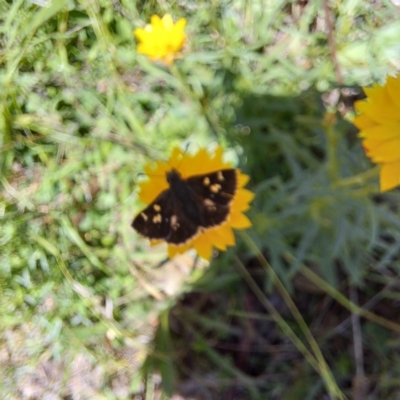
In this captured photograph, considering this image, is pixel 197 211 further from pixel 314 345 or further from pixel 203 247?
pixel 314 345

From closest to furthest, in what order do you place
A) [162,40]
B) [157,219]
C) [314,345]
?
[157,219] → [162,40] → [314,345]

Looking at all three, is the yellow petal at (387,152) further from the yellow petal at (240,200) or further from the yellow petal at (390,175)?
the yellow petal at (240,200)

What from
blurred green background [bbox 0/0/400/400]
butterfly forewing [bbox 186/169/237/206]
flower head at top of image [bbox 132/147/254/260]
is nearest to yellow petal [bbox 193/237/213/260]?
flower head at top of image [bbox 132/147/254/260]

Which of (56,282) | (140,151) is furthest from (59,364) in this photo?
(140,151)

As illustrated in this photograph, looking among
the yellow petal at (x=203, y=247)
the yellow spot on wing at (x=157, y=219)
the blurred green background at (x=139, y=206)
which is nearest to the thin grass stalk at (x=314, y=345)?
the blurred green background at (x=139, y=206)

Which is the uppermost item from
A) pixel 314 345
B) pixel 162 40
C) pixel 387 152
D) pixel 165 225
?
pixel 162 40

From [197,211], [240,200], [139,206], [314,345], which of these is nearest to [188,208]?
[197,211]
